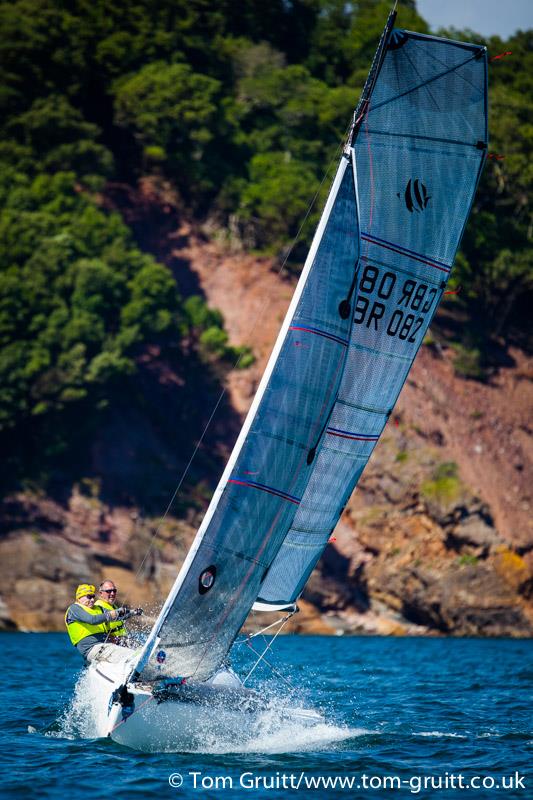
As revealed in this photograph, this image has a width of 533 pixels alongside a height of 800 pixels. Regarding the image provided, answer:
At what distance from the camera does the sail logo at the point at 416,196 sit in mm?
13414

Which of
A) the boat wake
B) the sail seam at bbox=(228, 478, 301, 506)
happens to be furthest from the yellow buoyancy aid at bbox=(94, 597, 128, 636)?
the sail seam at bbox=(228, 478, 301, 506)

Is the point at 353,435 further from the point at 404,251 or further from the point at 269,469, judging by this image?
the point at 404,251

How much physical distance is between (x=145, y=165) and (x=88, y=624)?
35.7 metres

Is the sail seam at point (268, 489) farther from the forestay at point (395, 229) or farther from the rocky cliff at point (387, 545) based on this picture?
the rocky cliff at point (387, 545)

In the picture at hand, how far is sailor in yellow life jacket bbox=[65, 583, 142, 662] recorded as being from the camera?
1365 cm

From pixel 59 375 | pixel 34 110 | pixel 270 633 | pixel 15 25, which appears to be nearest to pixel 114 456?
pixel 59 375

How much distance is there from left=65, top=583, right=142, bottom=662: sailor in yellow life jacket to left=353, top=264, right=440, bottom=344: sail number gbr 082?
511 cm

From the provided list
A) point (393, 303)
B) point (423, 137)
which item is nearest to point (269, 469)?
point (393, 303)

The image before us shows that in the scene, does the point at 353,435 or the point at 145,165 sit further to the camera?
the point at 145,165

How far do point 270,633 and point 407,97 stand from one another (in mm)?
21105

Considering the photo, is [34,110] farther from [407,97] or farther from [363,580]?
[407,97]

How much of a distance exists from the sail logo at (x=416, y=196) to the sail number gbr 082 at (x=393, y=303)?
0.93 meters

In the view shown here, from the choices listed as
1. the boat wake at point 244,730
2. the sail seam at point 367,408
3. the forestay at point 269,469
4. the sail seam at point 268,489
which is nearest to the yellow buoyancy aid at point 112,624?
the boat wake at point 244,730

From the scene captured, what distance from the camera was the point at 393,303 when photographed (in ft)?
44.7
